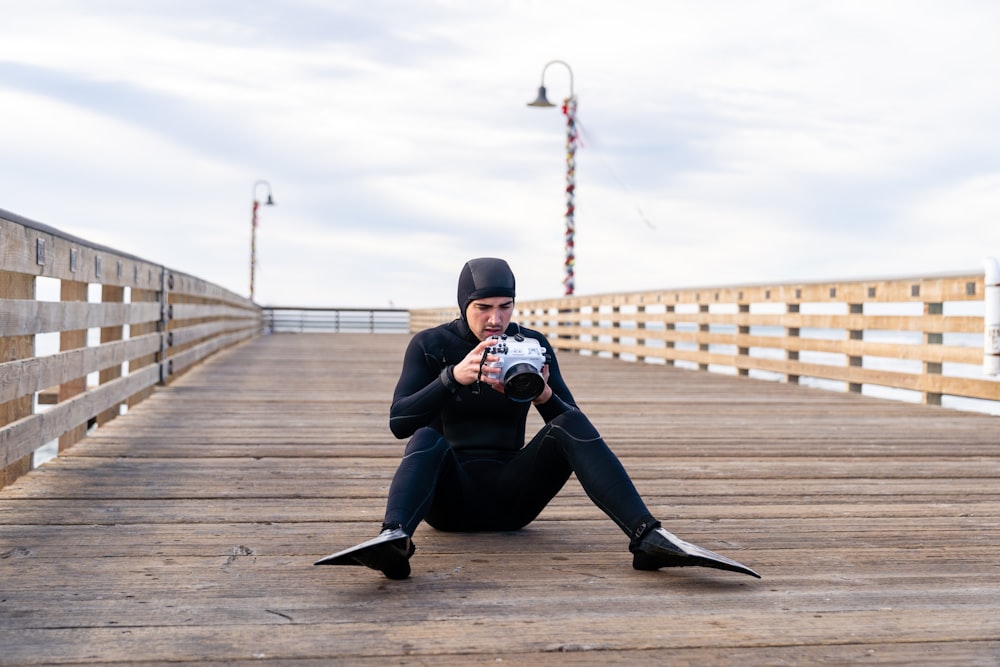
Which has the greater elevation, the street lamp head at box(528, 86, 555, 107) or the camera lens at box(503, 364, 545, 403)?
the street lamp head at box(528, 86, 555, 107)

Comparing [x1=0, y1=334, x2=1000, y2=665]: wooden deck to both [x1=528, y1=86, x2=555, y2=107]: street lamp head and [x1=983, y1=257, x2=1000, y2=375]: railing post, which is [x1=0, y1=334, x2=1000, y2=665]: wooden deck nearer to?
[x1=983, y1=257, x2=1000, y2=375]: railing post

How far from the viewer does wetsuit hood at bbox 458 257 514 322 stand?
11.0 ft

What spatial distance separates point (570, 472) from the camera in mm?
3395

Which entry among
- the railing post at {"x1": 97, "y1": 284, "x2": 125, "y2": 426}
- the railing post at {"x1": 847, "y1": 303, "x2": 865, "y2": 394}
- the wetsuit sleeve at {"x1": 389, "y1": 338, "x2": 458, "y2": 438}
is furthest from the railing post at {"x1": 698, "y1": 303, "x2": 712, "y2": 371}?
the wetsuit sleeve at {"x1": 389, "y1": 338, "x2": 458, "y2": 438}

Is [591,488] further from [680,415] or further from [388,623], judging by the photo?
[680,415]

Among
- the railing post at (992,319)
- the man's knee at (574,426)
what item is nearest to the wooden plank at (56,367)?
the man's knee at (574,426)

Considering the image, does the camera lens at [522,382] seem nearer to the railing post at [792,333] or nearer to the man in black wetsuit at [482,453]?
the man in black wetsuit at [482,453]

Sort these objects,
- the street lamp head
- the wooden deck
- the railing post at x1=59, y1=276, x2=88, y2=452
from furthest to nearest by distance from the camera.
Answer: the street lamp head, the railing post at x1=59, y1=276, x2=88, y2=452, the wooden deck

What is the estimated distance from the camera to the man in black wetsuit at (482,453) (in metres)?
3.06

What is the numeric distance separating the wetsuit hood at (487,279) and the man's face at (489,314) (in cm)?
2

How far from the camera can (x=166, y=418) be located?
24.1 feet

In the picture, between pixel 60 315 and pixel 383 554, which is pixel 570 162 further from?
pixel 383 554

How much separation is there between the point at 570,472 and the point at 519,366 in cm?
50

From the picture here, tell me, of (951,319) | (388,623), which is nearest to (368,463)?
(388,623)
